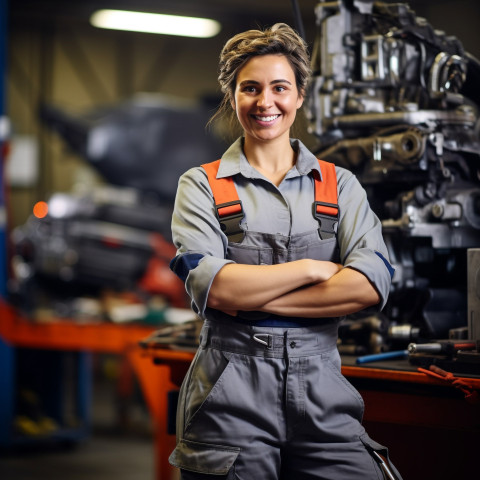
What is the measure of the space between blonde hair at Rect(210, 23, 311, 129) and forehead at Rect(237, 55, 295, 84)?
11 millimetres

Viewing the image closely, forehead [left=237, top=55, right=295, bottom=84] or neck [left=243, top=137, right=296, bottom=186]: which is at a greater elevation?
forehead [left=237, top=55, right=295, bottom=84]

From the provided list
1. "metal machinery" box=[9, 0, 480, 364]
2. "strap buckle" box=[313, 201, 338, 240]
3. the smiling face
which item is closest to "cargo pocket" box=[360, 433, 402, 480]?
"strap buckle" box=[313, 201, 338, 240]

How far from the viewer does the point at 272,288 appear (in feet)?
5.70

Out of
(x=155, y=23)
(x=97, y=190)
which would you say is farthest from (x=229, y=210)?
(x=155, y=23)

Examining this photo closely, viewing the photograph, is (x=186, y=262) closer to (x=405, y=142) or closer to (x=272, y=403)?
(x=272, y=403)

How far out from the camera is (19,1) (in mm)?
10664

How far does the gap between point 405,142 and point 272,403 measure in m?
1.02

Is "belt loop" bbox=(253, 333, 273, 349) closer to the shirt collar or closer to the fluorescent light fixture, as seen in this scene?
the shirt collar

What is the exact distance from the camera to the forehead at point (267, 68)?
181 cm

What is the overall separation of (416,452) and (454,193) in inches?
31.9

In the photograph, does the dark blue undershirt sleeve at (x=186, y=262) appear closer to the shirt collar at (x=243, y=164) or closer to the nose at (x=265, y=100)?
the shirt collar at (x=243, y=164)

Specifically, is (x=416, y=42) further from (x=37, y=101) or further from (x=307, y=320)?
(x=37, y=101)

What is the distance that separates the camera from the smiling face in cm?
181

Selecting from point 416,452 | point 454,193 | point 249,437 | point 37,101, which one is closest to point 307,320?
point 249,437
